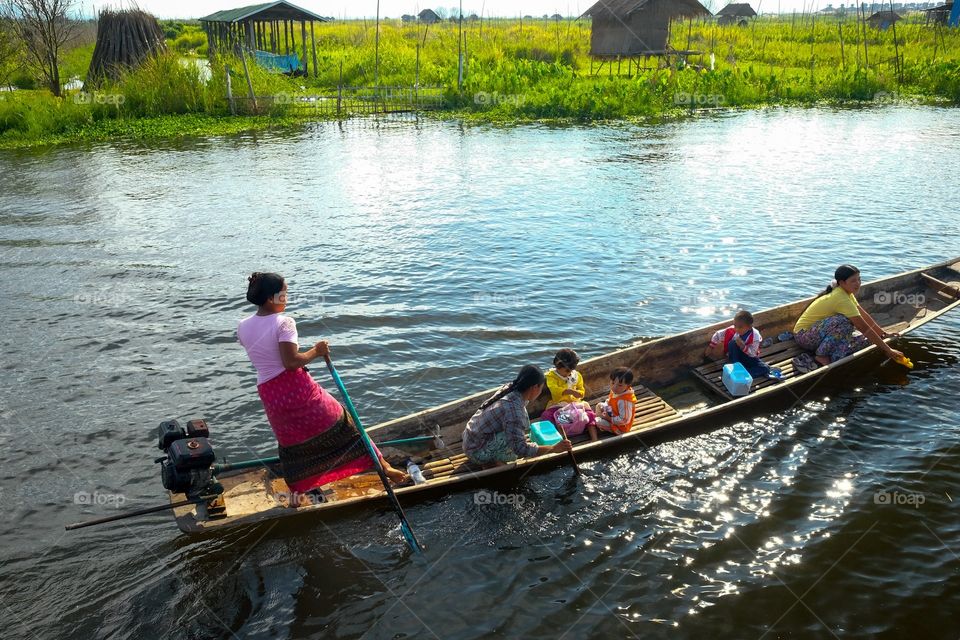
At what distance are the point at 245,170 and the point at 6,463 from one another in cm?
1221

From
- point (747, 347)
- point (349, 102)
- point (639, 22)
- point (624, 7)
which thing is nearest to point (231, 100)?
point (349, 102)

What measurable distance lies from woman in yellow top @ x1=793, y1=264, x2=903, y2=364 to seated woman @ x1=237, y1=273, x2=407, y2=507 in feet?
15.6

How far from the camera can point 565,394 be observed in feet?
20.5

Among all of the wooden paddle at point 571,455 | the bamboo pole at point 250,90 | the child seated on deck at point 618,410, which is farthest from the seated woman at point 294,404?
the bamboo pole at point 250,90

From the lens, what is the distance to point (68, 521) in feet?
17.5

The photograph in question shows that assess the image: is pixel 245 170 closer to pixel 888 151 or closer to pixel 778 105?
pixel 888 151

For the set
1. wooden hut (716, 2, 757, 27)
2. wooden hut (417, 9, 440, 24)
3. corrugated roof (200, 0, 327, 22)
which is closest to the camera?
corrugated roof (200, 0, 327, 22)

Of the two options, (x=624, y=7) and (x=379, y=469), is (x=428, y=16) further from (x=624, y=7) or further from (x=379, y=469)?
(x=379, y=469)

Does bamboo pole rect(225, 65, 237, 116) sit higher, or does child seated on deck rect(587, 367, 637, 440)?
bamboo pole rect(225, 65, 237, 116)

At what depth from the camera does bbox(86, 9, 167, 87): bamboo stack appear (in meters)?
24.1

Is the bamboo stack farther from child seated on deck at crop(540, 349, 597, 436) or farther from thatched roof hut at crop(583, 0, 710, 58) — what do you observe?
child seated on deck at crop(540, 349, 597, 436)

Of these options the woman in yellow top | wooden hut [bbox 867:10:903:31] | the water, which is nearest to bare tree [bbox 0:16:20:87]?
the water

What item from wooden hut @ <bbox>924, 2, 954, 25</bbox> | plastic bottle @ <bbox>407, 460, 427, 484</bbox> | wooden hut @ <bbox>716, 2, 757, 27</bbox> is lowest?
plastic bottle @ <bbox>407, 460, 427, 484</bbox>

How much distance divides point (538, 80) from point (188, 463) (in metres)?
25.6
